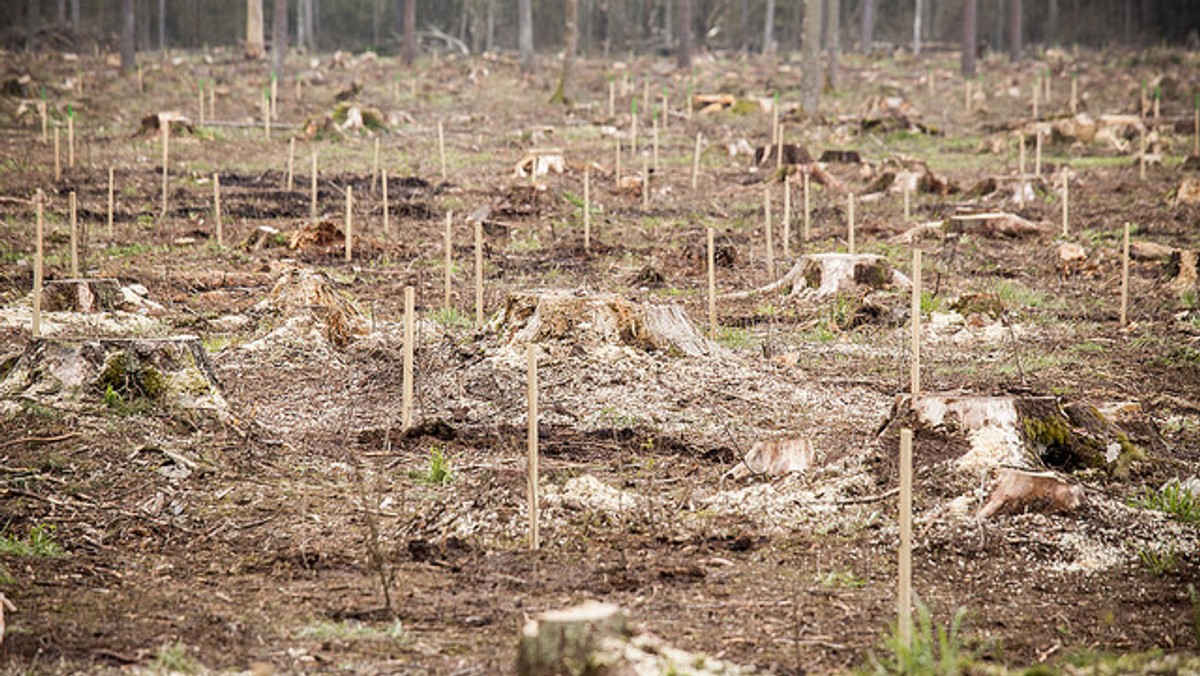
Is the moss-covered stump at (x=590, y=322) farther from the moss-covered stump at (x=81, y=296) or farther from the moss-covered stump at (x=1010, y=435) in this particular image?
the moss-covered stump at (x=81, y=296)

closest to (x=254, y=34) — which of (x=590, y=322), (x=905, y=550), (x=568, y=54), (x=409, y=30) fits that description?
(x=409, y=30)

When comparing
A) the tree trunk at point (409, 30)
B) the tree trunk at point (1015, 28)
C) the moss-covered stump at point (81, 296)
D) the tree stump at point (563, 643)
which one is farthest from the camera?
the tree trunk at point (409, 30)

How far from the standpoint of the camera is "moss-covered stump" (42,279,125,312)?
9.60m

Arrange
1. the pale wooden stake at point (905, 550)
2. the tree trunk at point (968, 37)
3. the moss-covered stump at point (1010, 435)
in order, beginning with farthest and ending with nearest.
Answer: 1. the tree trunk at point (968, 37)
2. the moss-covered stump at point (1010, 435)
3. the pale wooden stake at point (905, 550)

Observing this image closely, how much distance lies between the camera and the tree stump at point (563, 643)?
352 centimetres

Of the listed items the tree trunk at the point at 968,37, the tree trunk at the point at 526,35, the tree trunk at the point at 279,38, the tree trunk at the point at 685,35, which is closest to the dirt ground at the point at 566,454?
the tree trunk at the point at 279,38

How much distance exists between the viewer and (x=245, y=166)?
818 inches

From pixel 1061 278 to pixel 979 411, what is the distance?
7225mm

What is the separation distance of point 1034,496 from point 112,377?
4572 mm

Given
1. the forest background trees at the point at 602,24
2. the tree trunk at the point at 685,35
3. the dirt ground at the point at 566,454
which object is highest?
the forest background trees at the point at 602,24

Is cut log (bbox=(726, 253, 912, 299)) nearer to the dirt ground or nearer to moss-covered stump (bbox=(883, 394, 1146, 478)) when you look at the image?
the dirt ground

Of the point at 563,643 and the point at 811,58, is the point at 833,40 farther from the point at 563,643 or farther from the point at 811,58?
the point at 563,643

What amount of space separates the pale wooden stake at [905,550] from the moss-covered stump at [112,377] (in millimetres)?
3977

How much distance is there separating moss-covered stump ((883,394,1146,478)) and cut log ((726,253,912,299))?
4.84 meters
